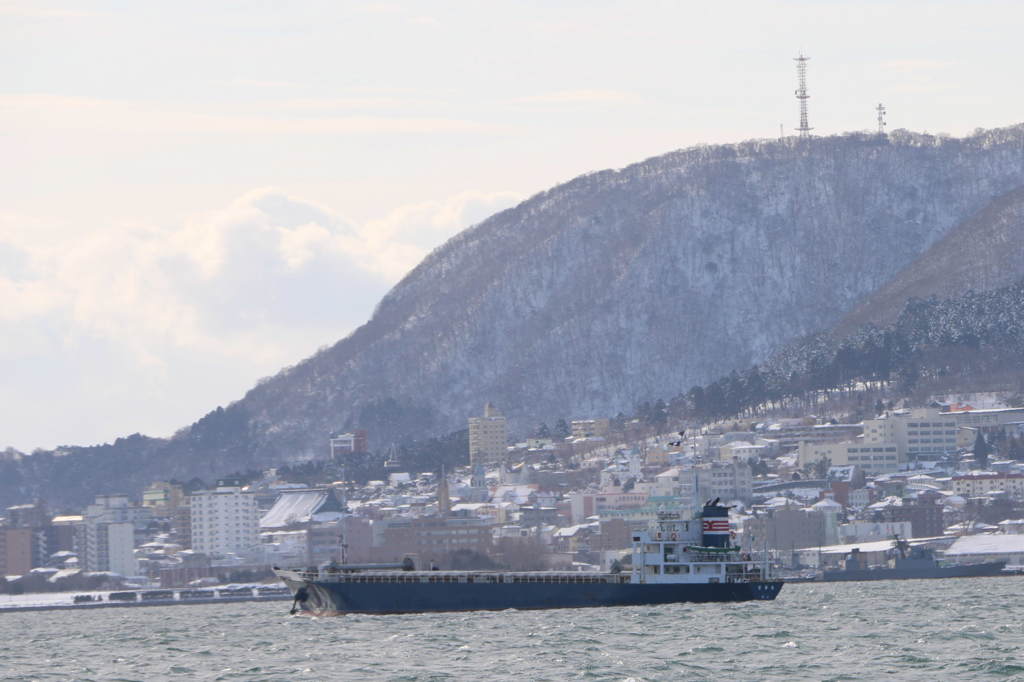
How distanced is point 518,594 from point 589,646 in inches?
1671

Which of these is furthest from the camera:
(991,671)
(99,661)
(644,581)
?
(644,581)

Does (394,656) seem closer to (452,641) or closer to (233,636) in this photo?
(452,641)

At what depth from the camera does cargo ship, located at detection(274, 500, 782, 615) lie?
170125 millimetres

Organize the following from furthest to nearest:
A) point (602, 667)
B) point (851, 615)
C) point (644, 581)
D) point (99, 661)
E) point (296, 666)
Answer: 1. point (644, 581)
2. point (851, 615)
3. point (99, 661)
4. point (296, 666)
5. point (602, 667)

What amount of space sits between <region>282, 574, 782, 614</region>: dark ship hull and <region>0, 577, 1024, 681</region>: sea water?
1730 mm

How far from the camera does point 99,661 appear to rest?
137m

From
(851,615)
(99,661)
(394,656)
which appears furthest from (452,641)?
(851,615)

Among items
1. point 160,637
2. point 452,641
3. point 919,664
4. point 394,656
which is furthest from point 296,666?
point 160,637

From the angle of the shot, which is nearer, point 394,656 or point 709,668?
point 709,668

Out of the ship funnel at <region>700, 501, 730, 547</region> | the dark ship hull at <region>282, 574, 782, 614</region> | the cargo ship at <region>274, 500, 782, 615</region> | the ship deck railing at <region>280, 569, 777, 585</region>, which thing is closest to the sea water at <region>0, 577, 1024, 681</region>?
the dark ship hull at <region>282, 574, 782, 614</region>

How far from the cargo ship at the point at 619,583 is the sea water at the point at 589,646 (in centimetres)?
198

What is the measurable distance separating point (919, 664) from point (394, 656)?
94.4 feet

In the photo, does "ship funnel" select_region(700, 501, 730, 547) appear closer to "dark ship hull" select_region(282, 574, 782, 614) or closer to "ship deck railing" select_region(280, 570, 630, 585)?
"dark ship hull" select_region(282, 574, 782, 614)

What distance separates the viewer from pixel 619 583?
170375mm
